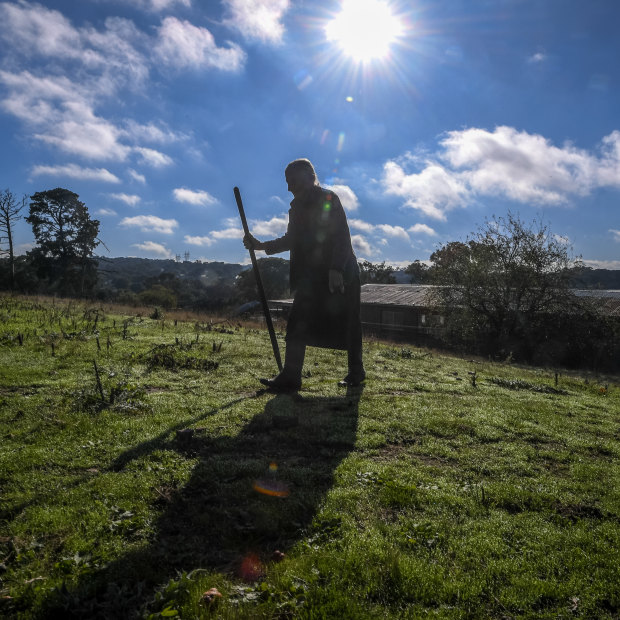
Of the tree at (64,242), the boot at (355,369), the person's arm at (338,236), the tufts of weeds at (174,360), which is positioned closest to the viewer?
the person's arm at (338,236)

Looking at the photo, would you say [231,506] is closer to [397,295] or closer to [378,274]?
[397,295]

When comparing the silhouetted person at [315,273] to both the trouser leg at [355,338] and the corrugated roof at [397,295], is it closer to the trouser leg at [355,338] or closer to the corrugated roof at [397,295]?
the trouser leg at [355,338]

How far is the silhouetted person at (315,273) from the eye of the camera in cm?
535

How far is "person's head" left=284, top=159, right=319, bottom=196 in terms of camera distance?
5.39m

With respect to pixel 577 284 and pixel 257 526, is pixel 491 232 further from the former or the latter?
pixel 257 526

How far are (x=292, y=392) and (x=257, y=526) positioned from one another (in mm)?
2837

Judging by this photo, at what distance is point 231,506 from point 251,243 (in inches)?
156

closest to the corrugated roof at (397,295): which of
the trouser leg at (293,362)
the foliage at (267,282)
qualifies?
the foliage at (267,282)

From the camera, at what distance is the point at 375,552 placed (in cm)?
221

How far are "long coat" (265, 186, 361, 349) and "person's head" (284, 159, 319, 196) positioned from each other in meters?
0.10

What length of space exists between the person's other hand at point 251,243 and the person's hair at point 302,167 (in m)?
1.07

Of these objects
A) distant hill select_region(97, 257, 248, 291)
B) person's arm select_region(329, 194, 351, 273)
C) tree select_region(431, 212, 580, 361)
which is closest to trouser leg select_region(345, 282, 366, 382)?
person's arm select_region(329, 194, 351, 273)

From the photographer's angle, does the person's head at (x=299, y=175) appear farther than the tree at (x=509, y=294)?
No

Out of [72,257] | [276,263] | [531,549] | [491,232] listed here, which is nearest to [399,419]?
[531,549]
